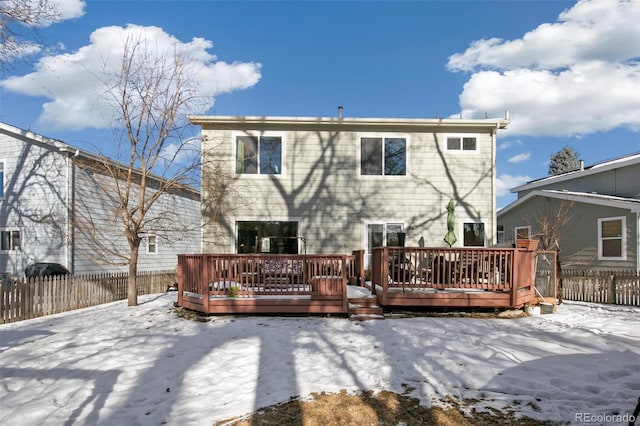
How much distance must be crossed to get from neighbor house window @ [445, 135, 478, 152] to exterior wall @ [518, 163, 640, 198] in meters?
7.18

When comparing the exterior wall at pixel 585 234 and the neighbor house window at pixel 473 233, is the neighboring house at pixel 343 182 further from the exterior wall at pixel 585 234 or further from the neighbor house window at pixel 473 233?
the exterior wall at pixel 585 234

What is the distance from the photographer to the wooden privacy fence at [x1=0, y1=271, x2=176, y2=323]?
26.1 ft

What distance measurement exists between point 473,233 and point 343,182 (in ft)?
14.8

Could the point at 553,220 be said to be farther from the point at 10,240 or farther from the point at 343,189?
the point at 10,240

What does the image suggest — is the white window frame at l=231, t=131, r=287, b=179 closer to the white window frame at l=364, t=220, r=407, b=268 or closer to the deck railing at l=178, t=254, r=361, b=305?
the white window frame at l=364, t=220, r=407, b=268

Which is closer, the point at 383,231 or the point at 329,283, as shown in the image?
the point at 329,283

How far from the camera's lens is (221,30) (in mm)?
12461

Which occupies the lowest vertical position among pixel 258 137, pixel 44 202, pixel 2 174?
pixel 44 202

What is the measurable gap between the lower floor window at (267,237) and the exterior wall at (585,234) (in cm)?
833

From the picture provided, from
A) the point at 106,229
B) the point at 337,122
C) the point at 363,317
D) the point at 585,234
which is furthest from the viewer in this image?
the point at 585,234

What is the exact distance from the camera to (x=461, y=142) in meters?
12.0

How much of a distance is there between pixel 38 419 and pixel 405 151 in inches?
428

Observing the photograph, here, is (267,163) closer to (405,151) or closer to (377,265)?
(405,151)

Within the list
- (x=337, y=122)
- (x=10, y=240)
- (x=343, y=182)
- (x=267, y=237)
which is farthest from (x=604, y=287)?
(x=10, y=240)
